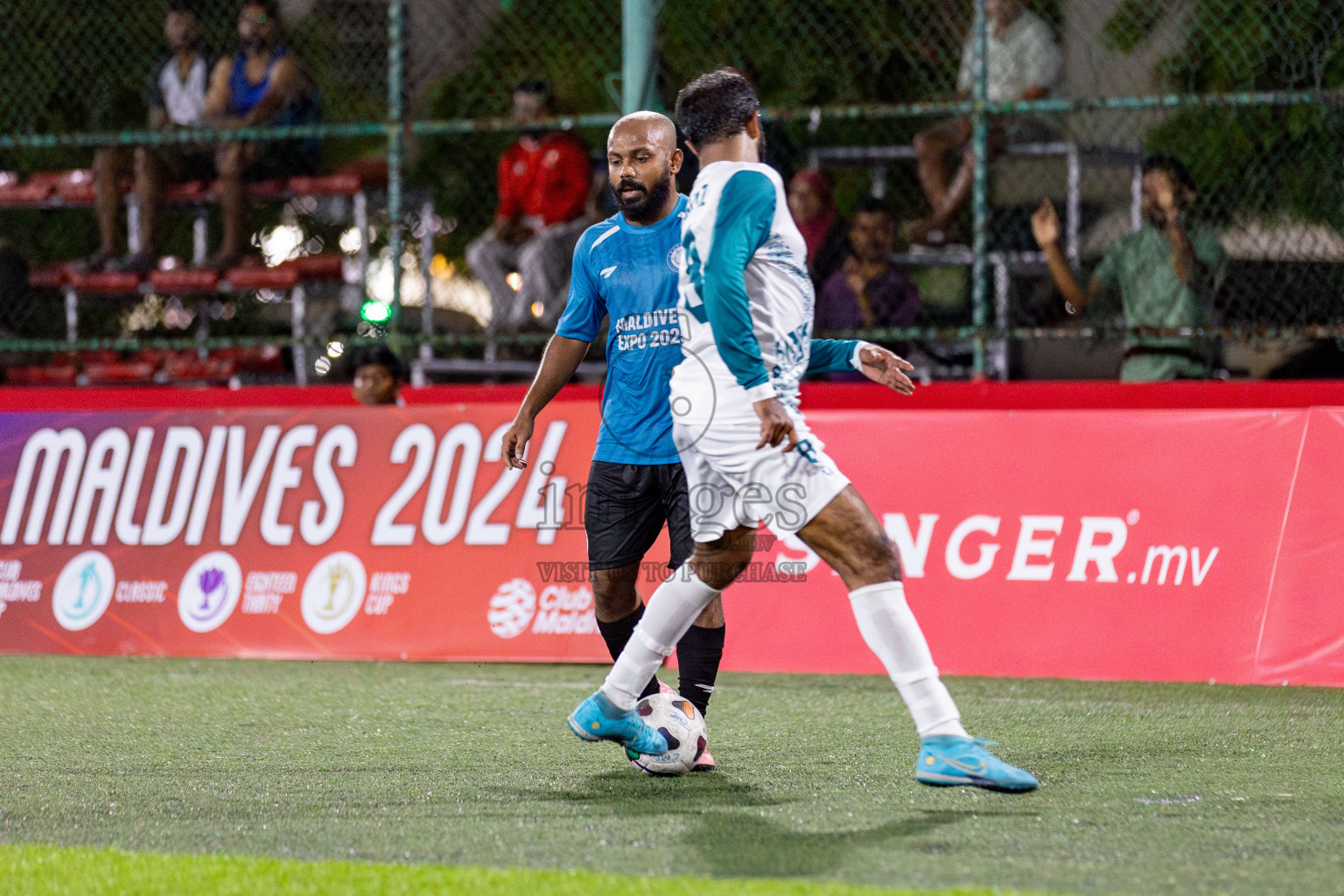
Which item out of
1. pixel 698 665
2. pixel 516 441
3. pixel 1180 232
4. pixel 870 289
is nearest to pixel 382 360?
pixel 870 289

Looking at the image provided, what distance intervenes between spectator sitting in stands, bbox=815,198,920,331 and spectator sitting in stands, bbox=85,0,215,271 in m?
4.88

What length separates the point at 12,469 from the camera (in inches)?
338

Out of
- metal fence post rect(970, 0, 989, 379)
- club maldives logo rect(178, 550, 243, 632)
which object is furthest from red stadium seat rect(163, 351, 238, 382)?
metal fence post rect(970, 0, 989, 379)

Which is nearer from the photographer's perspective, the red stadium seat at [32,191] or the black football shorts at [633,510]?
the black football shorts at [633,510]

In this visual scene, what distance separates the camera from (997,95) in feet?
31.5

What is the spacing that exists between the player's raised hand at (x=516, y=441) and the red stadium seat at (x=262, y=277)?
6477 mm

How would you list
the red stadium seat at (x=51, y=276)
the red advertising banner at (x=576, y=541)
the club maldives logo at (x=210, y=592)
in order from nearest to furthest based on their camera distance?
the red advertising banner at (x=576, y=541), the club maldives logo at (x=210, y=592), the red stadium seat at (x=51, y=276)

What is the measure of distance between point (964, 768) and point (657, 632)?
1009 mm

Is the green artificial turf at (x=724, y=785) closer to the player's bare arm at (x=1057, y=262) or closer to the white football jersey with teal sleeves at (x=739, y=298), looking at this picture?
the white football jersey with teal sleeves at (x=739, y=298)

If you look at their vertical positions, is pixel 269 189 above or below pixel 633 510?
above

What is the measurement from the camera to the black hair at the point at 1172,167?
339 inches

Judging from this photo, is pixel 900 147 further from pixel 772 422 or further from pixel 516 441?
pixel 772 422

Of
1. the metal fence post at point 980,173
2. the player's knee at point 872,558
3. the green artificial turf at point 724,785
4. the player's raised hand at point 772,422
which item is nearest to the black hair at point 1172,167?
the metal fence post at point 980,173

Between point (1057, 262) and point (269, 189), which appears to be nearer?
point (1057, 262)
